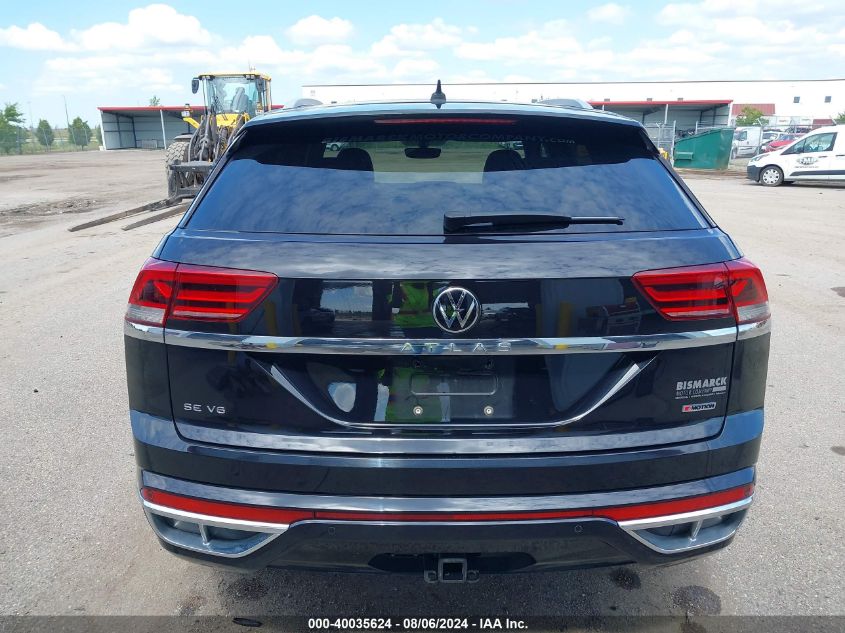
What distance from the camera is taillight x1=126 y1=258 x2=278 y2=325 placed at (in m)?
1.90

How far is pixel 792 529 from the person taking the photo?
300cm

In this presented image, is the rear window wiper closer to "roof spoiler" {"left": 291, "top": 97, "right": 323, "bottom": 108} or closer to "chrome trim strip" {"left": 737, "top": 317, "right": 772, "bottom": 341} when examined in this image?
"chrome trim strip" {"left": 737, "top": 317, "right": 772, "bottom": 341}

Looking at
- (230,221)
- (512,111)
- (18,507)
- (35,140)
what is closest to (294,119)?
(230,221)

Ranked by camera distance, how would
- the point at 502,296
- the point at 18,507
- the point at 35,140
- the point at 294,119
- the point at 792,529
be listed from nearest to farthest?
the point at 502,296 → the point at 294,119 → the point at 792,529 → the point at 18,507 → the point at 35,140

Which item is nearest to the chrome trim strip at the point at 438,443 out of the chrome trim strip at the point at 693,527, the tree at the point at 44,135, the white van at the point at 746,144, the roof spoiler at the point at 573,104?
the chrome trim strip at the point at 693,527

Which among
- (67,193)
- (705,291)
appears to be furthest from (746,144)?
(705,291)

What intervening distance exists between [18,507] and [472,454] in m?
2.56

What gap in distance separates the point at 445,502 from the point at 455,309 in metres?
0.56

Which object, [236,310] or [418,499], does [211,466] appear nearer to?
[236,310]

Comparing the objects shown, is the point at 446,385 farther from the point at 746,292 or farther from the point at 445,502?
the point at 746,292

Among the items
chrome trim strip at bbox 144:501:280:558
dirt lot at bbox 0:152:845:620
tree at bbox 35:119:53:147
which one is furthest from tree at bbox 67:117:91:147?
chrome trim strip at bbox 144:501:280:558

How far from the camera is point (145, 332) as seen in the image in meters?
2.02

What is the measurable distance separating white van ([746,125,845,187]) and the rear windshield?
23124mm

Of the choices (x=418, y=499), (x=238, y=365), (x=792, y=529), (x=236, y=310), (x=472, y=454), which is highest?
(x=236, y=310)
